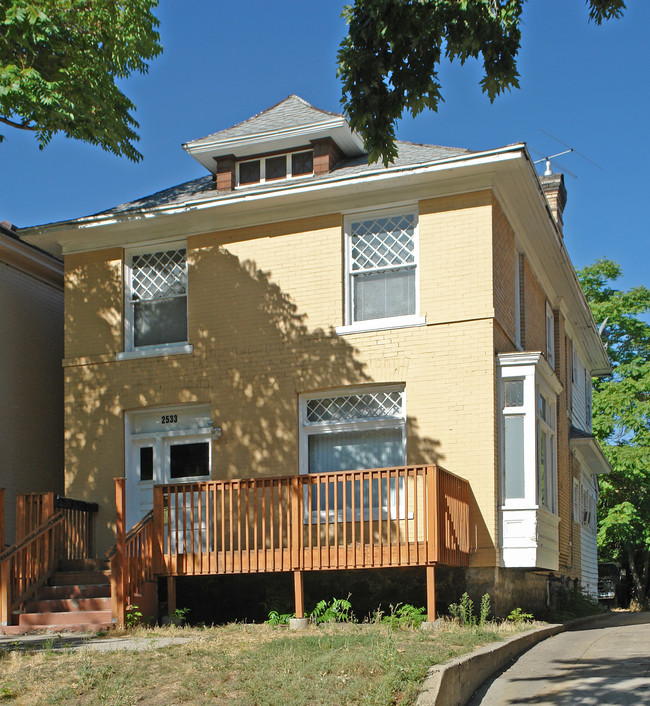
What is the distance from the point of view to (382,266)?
49.3 ft

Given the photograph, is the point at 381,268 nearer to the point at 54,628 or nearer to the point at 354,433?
the point at 354,433

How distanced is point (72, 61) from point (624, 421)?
74.9 ft

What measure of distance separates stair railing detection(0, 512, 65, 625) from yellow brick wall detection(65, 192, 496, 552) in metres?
1.84

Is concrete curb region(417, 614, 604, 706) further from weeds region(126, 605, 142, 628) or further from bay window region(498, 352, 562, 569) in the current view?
weeds region(126, 605, 142, 628)

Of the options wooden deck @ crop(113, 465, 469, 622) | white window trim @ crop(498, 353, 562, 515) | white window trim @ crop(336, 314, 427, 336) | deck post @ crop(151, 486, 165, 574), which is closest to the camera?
wooden deck @ crop(113, 465, 469, 622)

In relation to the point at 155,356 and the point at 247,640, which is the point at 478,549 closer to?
the point at 247,640

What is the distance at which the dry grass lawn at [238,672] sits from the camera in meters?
7.59

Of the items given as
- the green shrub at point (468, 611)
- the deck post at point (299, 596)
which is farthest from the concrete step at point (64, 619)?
the green shrub at point (468, 611)

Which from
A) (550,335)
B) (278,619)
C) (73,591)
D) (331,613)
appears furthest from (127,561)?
(550,335)

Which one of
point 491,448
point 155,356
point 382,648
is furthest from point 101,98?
point 382,648

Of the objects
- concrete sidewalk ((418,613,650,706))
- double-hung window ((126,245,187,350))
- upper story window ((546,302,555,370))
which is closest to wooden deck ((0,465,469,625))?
concrete sidewalk ((418,613,650,706))

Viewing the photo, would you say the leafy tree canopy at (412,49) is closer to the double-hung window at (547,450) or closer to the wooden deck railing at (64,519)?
the double-hung window at (547,450)

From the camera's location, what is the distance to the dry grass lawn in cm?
759

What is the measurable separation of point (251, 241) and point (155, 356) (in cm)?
245
